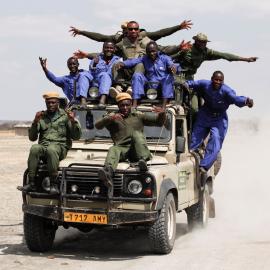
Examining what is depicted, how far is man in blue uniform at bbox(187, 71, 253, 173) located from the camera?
1212 centimetres

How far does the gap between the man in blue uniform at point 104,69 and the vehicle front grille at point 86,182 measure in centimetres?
207

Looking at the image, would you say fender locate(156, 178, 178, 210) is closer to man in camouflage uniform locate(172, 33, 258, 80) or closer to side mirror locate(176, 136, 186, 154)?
side mirror locate(176, 136, 186, 154)

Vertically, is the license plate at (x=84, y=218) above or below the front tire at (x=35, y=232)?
above

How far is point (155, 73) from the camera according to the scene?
1191 centimetres

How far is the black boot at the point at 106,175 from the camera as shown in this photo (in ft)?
30.1

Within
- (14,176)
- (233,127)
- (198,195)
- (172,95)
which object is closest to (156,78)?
(172,95)

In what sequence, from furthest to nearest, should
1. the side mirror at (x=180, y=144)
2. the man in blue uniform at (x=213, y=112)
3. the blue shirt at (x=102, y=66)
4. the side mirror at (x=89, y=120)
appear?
the blue shirt at (x=102, y=66), the man in blue uniform at (x=213, y=112), the side mirror at (x=89, y=120), the side mirror at (x=180, y=144)

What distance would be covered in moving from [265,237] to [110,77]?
3.72m

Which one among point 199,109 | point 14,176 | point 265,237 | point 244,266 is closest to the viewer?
point 244,266

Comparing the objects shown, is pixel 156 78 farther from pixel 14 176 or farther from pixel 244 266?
pixel 14 176

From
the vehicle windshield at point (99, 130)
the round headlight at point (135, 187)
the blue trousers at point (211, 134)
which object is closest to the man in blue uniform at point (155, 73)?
the vehicle windshield at point (99, 130)

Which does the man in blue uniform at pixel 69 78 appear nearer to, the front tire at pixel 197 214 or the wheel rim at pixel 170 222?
the front tire at pixel 197 214

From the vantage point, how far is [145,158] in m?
9.80

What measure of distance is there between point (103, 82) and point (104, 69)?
515mm
